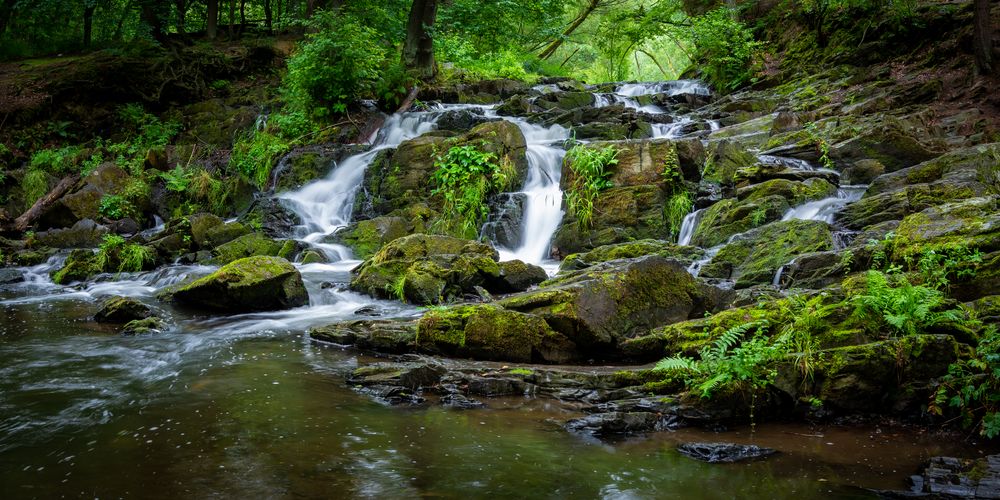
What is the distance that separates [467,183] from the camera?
46.2 ft

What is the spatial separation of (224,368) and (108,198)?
11.5 m

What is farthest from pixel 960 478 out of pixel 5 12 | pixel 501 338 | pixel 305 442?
pixel 5 12

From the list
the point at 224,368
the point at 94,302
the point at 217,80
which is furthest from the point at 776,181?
the point at 217,80

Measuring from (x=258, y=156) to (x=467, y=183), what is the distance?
664cm

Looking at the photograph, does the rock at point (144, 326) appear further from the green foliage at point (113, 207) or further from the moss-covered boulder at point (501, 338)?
the green foliage at point (113, 207)

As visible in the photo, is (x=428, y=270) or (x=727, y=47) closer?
(x=428, y=270)

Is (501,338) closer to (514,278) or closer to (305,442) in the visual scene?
(305,442)

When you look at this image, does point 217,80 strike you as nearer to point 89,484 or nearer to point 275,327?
point 275,327

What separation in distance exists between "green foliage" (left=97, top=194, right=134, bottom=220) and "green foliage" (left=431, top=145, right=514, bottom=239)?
7.83 m

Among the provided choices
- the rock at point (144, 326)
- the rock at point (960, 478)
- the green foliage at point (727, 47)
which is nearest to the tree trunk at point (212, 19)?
the green foliage at point (727, 47)

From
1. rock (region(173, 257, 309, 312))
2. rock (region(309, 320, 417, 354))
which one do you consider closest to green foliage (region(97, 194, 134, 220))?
rock (region(173, 257, 309, 312))

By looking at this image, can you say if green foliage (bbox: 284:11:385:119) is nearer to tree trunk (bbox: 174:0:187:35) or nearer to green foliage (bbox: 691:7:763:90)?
tree trunk (bbox: 174:0:187:35)

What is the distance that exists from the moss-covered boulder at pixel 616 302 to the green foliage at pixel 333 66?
12.2 meters

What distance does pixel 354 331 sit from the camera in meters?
7.99
